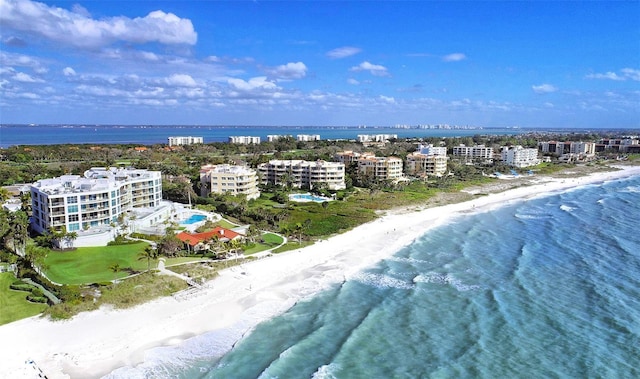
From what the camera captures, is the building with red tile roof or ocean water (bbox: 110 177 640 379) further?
the building with red tile roof

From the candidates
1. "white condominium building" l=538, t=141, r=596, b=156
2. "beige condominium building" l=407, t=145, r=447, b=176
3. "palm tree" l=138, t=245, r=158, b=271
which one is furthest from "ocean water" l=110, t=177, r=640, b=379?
"white condominium building" l=538, t=141, r=596, b=156

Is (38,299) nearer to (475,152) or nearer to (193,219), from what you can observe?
(193,219)

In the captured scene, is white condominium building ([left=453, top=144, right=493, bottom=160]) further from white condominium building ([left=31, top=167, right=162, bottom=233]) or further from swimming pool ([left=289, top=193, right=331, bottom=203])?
white condominium building ([left=31, top=167, right=162, bottom=233])

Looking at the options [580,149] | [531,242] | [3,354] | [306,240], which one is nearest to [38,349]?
[3,354]

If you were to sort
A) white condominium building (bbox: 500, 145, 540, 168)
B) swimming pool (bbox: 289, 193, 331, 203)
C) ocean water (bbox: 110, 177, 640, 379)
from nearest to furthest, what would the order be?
ocean water (bbox: 110, 177, 640, 379), swimming pool (bbox: 289, 193, 331, 203), white condominium building (bbox: 500, 145, 540, 168)

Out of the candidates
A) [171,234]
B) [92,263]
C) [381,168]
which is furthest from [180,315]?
[381,168]

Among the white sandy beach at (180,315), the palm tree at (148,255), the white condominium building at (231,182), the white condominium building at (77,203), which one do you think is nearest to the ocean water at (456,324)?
the white sandy beach at (180,315)
